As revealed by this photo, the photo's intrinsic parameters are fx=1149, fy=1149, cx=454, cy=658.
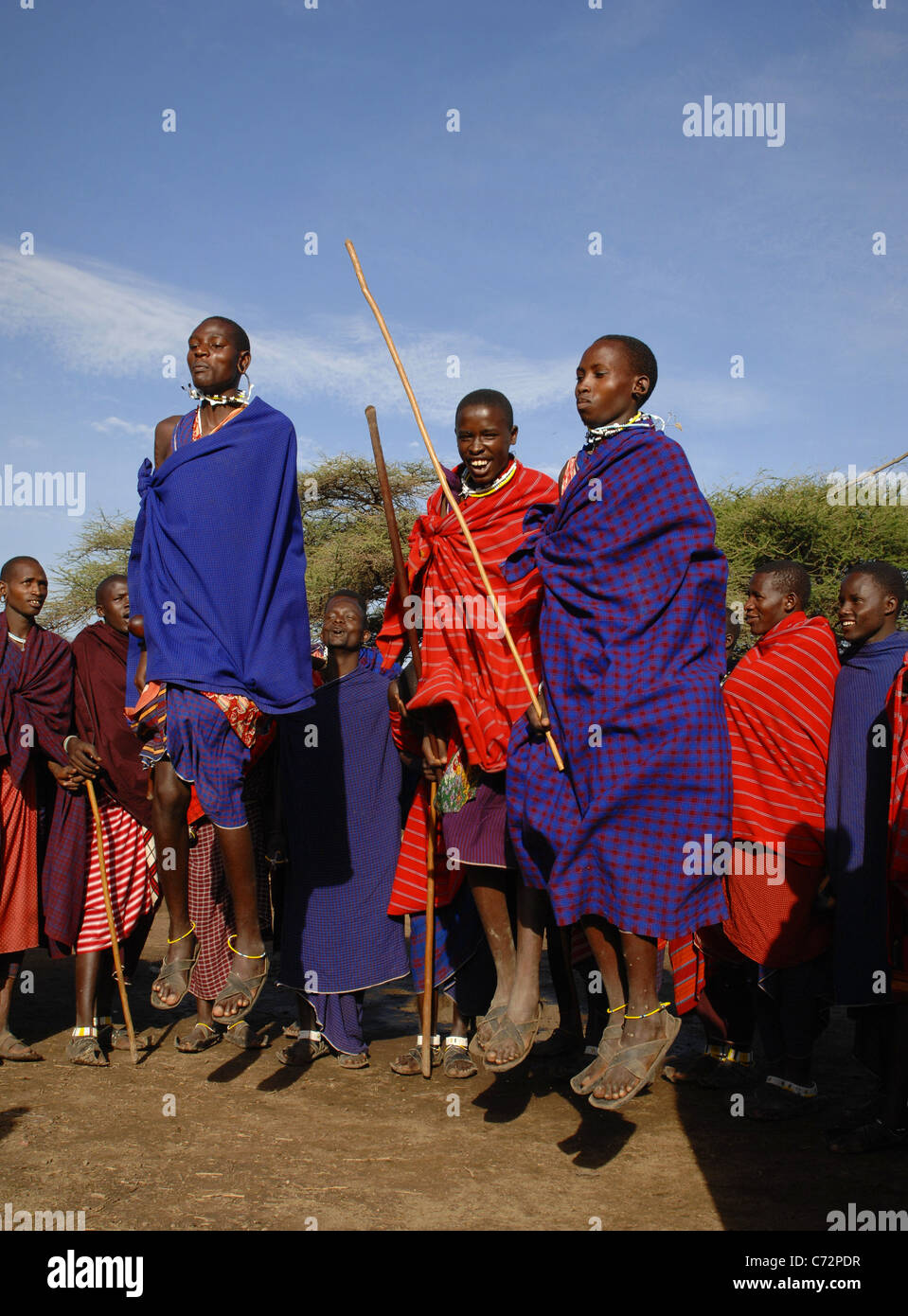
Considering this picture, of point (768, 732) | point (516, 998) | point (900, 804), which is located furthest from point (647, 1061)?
point (768, 732)

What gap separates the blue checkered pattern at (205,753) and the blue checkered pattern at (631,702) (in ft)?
4.16

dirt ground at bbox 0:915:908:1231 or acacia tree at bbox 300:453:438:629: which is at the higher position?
acacia tree at bbox 300:453:438:629

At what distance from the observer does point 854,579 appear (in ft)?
19.3

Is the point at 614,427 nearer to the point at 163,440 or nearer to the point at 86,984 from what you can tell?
the point at 163,440

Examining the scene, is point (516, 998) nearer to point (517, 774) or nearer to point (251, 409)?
point (517, 774)

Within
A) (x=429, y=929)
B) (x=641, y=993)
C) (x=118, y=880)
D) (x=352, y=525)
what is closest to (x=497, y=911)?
(x=429, y=929)

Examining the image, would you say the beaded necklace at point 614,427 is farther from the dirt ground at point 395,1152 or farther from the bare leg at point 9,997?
the bare leg at point 9,997

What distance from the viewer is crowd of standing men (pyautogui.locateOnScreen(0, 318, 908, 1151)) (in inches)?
173

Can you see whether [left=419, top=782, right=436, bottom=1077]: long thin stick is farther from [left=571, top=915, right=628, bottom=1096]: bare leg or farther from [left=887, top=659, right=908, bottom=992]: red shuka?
[left=887, top=659, right=908, bottom=992]: red shuka

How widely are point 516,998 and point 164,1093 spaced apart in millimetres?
2720

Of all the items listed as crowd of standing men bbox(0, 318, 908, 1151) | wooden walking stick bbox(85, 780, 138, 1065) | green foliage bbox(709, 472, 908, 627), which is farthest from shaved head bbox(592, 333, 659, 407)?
green foliage bbox(709, 472, 908, 627)

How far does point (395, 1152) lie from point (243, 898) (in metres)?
1.41

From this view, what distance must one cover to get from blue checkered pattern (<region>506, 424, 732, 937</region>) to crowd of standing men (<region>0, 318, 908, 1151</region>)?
1 centimetres

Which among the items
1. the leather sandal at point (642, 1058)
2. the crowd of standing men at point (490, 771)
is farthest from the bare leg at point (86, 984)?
the leather sandal at point (642, 1058)
